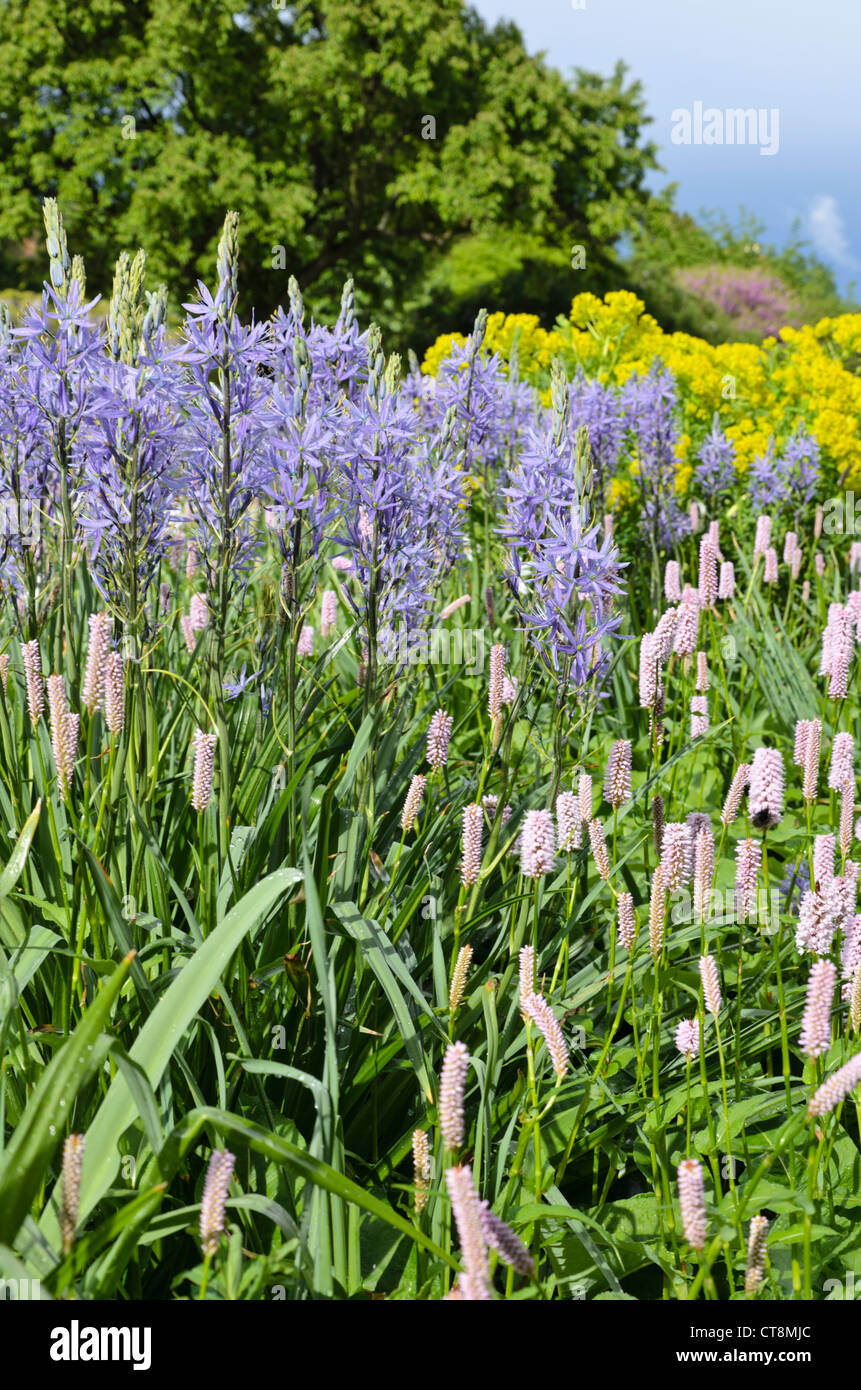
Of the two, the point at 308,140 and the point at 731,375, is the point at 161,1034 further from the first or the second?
the point at 308,140

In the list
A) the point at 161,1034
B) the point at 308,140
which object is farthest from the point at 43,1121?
the point at 308,140

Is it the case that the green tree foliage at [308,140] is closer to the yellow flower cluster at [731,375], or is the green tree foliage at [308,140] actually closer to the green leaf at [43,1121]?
the yellow flower cluster at [731,375]

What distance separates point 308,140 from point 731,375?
73.4 ft

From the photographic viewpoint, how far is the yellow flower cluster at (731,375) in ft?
25.0

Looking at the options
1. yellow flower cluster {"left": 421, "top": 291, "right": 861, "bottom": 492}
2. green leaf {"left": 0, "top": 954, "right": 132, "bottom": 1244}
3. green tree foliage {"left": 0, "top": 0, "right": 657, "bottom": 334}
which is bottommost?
green leaf {"left": 0, "top": 954, "right": 132, "bottom": 1244}

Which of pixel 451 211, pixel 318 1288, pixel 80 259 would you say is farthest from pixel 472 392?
pixel 451 211

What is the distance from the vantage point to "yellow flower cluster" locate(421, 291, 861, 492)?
7633 millimetres

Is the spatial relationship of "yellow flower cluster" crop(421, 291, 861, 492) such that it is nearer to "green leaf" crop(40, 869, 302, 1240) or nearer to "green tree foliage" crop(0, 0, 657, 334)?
"green leaf" crop(40, 869, 302, 1240)

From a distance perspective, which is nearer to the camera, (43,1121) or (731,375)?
(43,1121)

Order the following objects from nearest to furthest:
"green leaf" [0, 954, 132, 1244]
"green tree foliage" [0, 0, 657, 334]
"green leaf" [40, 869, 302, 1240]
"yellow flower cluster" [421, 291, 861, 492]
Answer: "green leaf" [0, 954, 132, 1244]
"green leaf" [40, 869, 302, 1240]
"yellow flower cluster" [421, 291, 861, 492]
"green tree foliage" [0, 0, 657, 334]

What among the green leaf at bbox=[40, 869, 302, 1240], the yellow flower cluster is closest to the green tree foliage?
the yellow flower cluster

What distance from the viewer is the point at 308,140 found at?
88.2 feet

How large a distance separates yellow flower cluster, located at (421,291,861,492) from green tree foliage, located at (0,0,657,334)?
15.8 m
